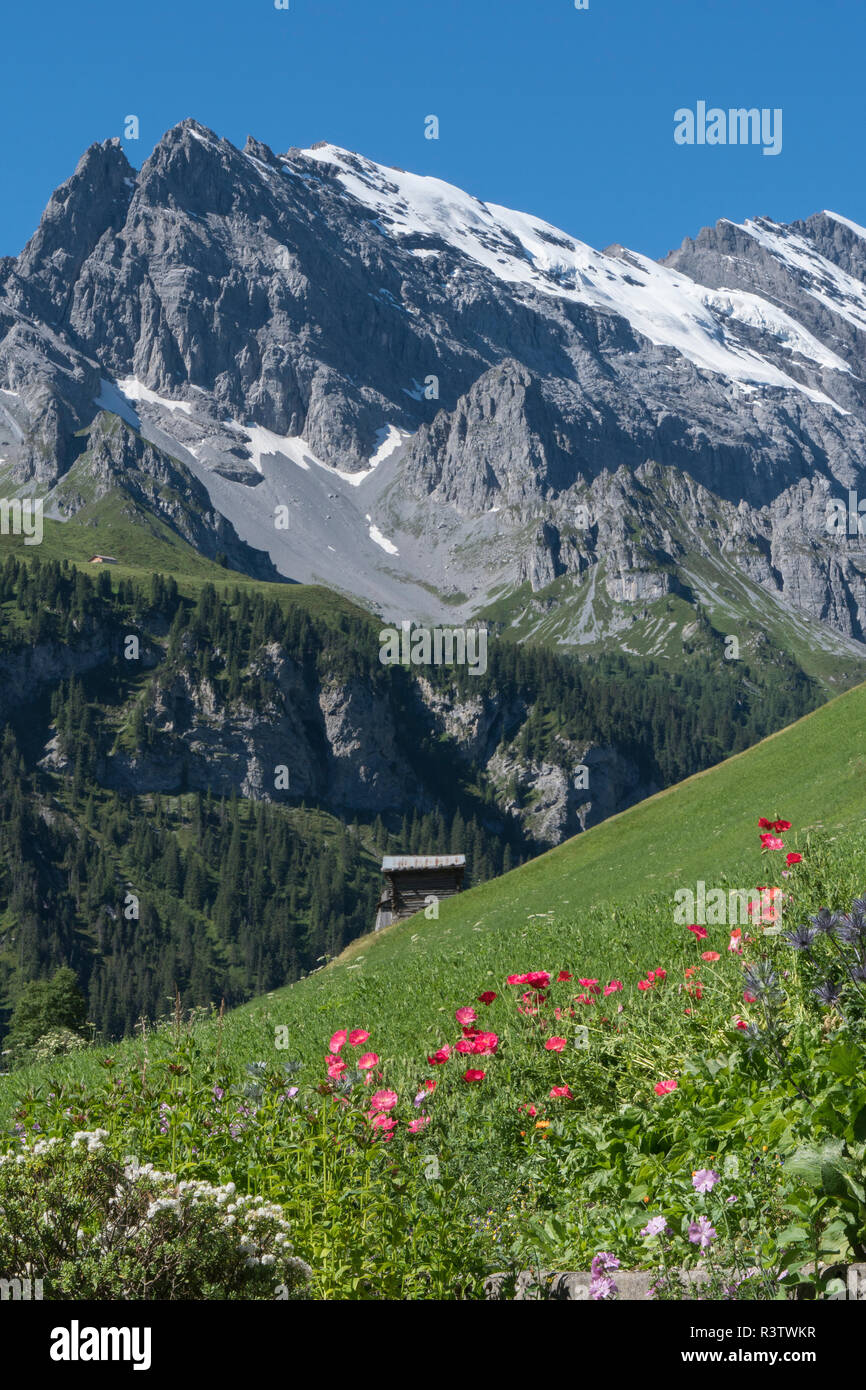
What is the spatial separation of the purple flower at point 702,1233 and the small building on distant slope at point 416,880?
207 feet

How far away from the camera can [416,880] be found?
242 ft

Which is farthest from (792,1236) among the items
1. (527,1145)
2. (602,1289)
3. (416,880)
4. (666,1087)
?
(416,880)

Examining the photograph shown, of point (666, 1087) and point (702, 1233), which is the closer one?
point (702, 1233)

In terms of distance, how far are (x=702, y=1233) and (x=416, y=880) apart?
6728cm

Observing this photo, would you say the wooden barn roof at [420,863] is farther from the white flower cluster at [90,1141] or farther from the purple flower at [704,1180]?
the purple flower at [704,1180]

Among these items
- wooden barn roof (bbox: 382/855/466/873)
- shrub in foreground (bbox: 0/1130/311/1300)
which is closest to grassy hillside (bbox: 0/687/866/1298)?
shrub in foreground (bbox: 0/1130/311/1300)

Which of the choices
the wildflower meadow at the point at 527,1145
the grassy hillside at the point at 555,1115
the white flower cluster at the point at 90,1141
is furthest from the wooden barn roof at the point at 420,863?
the white flower cluster at the point at 90,1141

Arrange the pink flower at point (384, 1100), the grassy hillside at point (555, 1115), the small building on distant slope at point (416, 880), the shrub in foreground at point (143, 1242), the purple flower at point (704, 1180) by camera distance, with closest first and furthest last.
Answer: the shrub in foreground at point (143, 1242) < the purple flower at point (704, 1180) < the grassy hillside at point (555, 1115) < the pink flower at point (384, 1100) < the small building on distant slope at point (416, 880)

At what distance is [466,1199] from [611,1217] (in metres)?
1.51

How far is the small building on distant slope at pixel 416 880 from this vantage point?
235 ft

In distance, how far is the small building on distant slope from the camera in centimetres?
7162

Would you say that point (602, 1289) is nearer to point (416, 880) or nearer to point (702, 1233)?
point (702, 1233)
